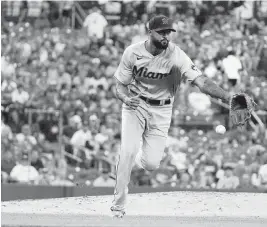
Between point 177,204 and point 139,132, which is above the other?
point 139,132

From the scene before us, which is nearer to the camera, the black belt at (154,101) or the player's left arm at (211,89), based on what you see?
the player's left arm at (211,89)

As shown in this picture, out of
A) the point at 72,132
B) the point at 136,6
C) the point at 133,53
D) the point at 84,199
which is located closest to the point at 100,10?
the point at 136,6

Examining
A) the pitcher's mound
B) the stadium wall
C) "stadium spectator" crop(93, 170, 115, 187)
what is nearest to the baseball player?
the pitcher's mound

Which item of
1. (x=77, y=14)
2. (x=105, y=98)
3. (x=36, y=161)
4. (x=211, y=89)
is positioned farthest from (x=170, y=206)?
(x=77, y=14)

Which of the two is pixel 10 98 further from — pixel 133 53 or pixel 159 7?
pixel 133 53

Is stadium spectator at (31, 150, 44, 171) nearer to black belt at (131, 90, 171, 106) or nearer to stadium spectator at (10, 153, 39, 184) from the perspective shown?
stadium spectator at (10, 153, 39, 184)

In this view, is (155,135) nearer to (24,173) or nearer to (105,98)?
(24,173)

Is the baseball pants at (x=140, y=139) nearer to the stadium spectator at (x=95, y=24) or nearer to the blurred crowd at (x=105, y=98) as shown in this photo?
the blurred crowd at (x=105, y=98)

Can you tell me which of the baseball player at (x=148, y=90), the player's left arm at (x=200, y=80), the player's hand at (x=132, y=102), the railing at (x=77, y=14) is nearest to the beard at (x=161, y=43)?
the baseball player at (x=148, y=90)
